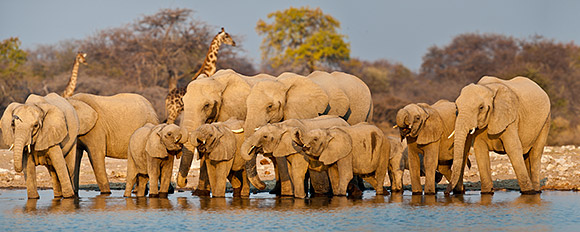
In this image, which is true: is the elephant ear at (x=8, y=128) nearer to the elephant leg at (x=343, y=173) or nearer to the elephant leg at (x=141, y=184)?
the elephant leg at (x=141, y=184)

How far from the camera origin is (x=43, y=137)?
14359 millimetres

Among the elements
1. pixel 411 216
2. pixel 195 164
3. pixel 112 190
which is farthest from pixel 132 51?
pixel 411 216

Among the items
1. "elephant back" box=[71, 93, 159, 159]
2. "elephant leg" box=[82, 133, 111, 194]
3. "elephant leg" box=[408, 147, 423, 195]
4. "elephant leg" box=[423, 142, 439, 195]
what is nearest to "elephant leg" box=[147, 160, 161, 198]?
"elephant leg" box=[82, 133, 111, 194]

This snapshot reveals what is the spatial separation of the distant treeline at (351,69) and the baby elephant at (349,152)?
646 inches

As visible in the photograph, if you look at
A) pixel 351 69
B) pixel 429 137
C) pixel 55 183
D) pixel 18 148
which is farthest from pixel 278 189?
pixel 351 69

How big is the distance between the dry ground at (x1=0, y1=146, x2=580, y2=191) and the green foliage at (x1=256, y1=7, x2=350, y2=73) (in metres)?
25.0

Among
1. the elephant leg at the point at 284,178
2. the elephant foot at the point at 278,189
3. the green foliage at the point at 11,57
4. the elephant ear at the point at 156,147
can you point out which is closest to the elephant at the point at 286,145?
the elephant leg at the point at 284,178

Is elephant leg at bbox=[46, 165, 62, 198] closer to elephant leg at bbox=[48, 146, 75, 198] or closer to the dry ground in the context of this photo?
elephant leg at bbox=[48, 146, 75, 198]

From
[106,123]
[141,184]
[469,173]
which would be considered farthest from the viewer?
[469,173]

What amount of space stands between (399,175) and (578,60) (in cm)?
3719

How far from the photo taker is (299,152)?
1459cm

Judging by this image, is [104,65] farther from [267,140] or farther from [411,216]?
[411,216]

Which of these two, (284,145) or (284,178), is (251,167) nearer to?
(284,178)

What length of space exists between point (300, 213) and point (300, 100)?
3.97 m
